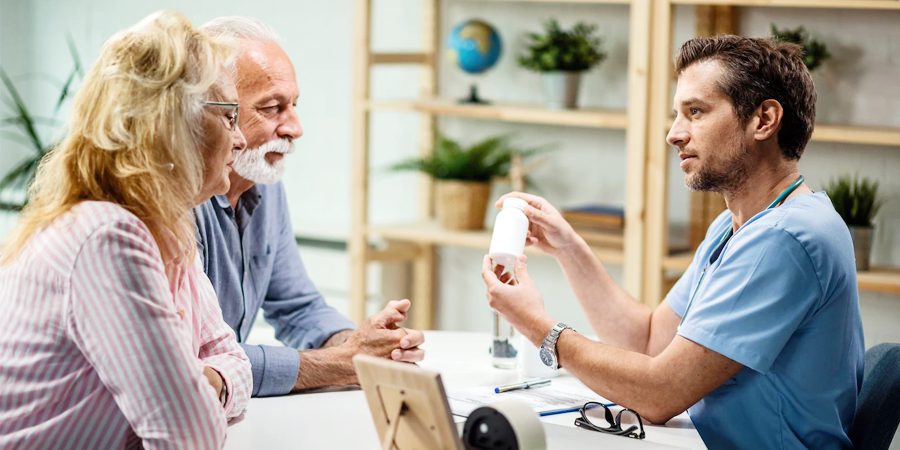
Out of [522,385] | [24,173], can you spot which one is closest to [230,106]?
[522,385]

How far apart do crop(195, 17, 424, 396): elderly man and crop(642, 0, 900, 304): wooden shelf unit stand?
1295 millimetres

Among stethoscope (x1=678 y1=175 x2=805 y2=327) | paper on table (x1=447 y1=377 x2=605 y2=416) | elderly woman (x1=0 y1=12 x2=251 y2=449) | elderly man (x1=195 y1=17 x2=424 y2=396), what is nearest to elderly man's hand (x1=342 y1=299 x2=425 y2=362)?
elderly man (x1=195 y1=17 x2=424 y2=396)

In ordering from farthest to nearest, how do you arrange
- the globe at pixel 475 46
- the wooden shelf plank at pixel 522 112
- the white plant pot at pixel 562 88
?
the globe at pixel 475 46 → the white plant pot at pixel 562 88 → the wooden shelf plank at pixel 522 112

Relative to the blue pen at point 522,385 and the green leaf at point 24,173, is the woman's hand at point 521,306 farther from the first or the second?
the green leaf at point 24,173

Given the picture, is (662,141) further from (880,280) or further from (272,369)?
(272,369)

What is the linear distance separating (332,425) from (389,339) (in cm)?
30

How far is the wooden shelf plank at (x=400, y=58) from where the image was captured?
3.78 meters

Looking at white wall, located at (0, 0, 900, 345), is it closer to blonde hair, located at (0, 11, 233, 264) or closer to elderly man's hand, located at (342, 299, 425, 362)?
elderly man's hand, located at (342, 299, 425, 362)

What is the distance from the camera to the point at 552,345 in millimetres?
1821

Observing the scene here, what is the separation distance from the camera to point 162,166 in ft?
4.47

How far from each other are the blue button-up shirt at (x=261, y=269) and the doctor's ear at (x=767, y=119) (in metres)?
0.89

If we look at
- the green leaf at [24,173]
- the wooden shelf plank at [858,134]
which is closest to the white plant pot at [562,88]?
the wooden shelf plank at [858,134]

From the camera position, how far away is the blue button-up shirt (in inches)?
83.5

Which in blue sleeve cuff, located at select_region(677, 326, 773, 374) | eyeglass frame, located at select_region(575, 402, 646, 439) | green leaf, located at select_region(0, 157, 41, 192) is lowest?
eyeglass frame, located at select_region(575, 402, 646, 439)
